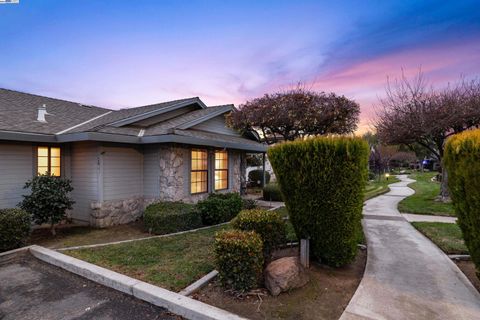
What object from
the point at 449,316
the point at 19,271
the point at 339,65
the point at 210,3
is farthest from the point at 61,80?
the point at 449,316

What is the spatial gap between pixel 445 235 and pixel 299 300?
18.3 feet

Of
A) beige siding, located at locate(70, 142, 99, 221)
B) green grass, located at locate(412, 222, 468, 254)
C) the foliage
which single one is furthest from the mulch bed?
the foliage

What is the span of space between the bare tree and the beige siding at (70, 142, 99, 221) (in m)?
12.8

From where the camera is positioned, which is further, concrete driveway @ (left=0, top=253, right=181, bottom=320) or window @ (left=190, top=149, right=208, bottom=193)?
window @ (left=190, top=149, right=208, bottom=193)

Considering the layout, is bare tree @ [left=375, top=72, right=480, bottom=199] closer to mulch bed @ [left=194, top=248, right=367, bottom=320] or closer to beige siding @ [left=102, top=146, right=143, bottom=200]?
mulch bed @ [left=194, top=248, right=367, bottom=320]

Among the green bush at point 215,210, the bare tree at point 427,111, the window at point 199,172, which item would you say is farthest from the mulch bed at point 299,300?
the bare tree at point 427,111

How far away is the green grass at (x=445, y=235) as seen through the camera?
571 centimetres

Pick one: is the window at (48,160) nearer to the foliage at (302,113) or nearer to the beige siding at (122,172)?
the beige siding at (122,172)

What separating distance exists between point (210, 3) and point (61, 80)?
489 inches

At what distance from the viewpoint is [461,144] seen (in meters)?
3.29

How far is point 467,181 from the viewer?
127 inches

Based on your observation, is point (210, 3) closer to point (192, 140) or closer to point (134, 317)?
point (192, 140)

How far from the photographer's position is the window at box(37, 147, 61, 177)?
27.8 feet

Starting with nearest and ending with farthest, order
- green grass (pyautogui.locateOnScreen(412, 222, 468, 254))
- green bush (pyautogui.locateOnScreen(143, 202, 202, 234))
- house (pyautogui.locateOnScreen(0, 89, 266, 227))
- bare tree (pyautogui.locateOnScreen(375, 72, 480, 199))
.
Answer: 1. green grass (pyautogui.locateOnScreen(412, 222, 468, 254))
2. green bush (pyautogui.locateOnScreen(143, 202, 202, 234))
3. house (pyautogui.locateOnScreen(0, 89, 266, 227))
4. bare tree (pyautogui.locateOnScreen(375, 72, 480, 199))
